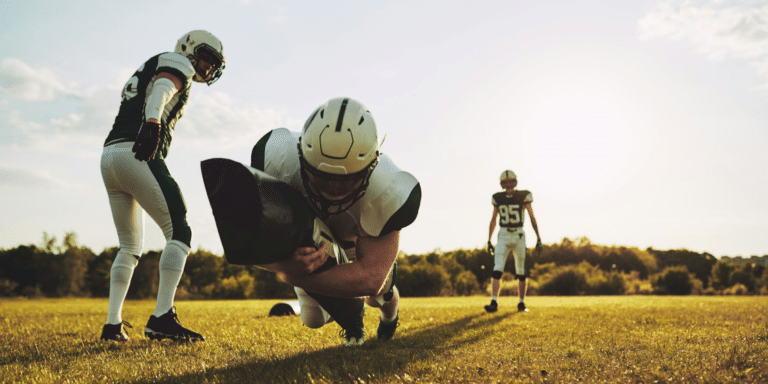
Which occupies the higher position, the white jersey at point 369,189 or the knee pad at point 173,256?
the white jersey at point 369,189

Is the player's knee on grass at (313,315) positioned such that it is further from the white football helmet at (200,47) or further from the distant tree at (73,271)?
the distant tree at (73,271)

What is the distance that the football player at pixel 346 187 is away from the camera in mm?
2186

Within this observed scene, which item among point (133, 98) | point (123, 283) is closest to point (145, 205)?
point (123, 283)

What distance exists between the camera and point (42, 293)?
25375 millimetres

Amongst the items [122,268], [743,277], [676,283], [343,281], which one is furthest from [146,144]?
[743,277]

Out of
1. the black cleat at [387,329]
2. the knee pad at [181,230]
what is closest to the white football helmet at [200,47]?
the knee pad at [181,230]

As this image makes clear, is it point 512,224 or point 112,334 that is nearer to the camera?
point 112,334

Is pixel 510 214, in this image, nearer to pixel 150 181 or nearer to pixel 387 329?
pixel 387 329

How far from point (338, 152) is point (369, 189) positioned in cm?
35

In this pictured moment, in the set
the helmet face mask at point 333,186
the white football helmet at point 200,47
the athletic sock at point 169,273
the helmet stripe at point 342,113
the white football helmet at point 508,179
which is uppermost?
the white football helmet at point 200,47

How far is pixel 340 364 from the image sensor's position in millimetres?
2500

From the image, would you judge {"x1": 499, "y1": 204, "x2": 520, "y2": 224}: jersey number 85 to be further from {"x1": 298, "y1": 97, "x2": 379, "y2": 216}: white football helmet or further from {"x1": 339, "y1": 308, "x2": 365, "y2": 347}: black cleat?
{"x1": 298, "y1": 97, "x2": 379, "y2": 216}: white football helmet

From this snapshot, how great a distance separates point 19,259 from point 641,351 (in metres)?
34.3

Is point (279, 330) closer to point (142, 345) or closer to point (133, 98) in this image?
point (142, 345)
